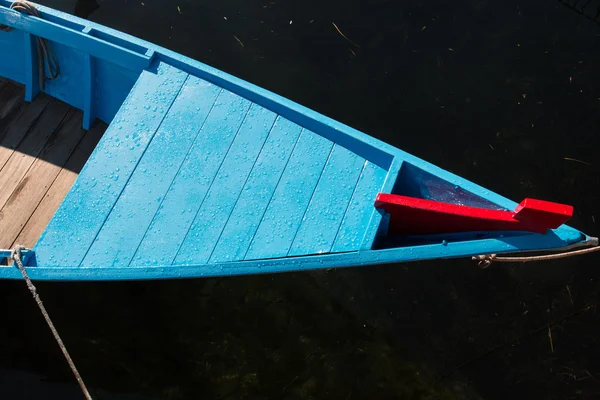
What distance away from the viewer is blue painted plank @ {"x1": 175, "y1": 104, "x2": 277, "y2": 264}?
5.27 m

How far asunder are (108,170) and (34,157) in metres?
1.31

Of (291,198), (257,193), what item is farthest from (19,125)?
(291,198)

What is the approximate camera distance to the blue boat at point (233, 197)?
16.5 ft

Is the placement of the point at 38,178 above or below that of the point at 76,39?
below

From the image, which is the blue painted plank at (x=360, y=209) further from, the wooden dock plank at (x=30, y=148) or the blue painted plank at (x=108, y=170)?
the wooden dock plank at (x=30, y=148)

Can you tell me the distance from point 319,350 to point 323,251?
1978mm

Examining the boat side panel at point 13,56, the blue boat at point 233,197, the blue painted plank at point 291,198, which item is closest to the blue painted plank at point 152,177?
the blue boat at point 233,197

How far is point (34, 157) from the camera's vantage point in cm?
639

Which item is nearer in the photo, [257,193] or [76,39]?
[257,193]

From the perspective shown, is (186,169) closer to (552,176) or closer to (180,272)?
(180,272)

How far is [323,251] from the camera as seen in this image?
16.8 feet

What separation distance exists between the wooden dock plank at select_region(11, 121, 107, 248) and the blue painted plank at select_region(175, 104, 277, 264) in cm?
177

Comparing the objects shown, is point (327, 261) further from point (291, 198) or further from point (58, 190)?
point (58, 190)

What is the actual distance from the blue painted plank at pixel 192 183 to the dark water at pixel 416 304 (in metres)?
1.74
